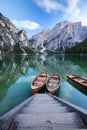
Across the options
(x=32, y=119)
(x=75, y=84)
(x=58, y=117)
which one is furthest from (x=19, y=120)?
(x=75, y=84)

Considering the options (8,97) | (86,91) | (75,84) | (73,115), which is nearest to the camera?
(73,115)

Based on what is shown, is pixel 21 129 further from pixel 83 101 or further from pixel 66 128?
pixel 83 101

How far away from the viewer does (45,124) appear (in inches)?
215

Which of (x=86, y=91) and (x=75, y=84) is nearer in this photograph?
(x=86, y=91)

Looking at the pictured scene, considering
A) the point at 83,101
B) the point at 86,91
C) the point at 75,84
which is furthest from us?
the point at 75,84

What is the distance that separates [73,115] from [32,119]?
5.30ft

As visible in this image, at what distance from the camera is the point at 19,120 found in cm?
594

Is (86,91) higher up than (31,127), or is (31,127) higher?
(31,127)

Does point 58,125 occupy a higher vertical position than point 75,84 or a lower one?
higher

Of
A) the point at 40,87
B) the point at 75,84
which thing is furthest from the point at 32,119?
the point at 75,84

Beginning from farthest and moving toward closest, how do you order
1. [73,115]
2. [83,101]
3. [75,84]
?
[75,84] < [83,101] < [73,115]

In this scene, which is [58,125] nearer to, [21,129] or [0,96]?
[21,129]

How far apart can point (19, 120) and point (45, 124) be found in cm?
105

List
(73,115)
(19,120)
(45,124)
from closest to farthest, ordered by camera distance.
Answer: (45,124) → (19,120) → (73,115)
